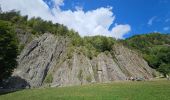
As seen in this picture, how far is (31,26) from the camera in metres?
87.7

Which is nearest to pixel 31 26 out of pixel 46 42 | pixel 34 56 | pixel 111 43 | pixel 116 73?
pixel 46 42

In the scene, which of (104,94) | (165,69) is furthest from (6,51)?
(165,69)

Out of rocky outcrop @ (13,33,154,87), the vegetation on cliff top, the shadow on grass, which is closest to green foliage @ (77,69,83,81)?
rocky outcrop @ (13,33,154,87)

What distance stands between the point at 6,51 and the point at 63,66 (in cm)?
2067

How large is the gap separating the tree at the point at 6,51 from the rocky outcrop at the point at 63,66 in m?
7.96

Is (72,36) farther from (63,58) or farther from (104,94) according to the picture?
(104,94)

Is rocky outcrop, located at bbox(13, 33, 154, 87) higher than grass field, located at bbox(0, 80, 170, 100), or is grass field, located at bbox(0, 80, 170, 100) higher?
rocky outcrop, located at bbox(13, 33, 154, 87)

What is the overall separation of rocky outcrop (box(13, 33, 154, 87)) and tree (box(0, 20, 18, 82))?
26.1 ft

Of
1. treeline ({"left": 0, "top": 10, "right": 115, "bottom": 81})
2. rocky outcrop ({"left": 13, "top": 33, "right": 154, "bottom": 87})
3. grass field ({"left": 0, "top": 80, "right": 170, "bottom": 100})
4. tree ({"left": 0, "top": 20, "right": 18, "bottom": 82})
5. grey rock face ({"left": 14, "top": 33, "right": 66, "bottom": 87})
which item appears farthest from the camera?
treeline ({"left": 0, "top": 10, "right": 115, "bottom": 81})

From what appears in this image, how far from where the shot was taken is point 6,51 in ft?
170

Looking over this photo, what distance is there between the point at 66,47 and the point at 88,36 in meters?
14.9

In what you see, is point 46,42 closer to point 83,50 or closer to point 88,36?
point 83,50

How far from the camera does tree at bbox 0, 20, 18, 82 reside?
167ft

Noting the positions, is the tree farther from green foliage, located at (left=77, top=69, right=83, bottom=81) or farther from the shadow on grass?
green foliage, located at (left=77, top=69, right=83, bottom=81)
